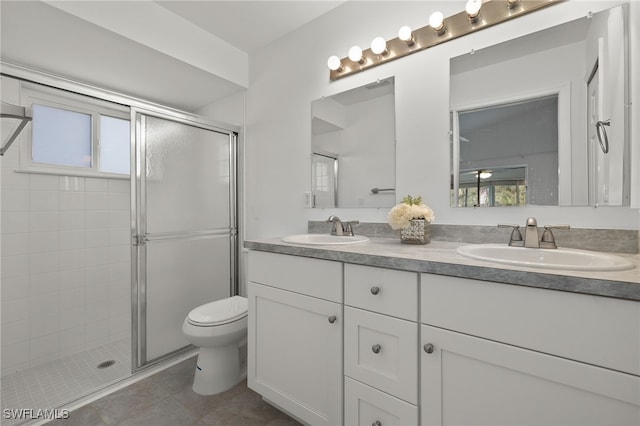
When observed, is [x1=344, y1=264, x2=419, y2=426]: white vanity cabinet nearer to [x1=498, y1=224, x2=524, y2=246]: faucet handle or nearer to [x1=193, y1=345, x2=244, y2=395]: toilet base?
[x1=498, y1=224, x2=524, y2=246]: faucet handle

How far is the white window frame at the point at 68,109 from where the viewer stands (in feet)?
6.52

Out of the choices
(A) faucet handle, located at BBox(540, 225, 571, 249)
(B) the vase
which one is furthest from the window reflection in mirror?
(B) the vase

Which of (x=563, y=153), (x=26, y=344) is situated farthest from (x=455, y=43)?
(x=26, y=344)

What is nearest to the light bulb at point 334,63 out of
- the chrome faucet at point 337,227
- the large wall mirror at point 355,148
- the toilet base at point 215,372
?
the large wall mirror at point 355,148

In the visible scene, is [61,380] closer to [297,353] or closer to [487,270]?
[297,353]

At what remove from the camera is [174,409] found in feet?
5.11

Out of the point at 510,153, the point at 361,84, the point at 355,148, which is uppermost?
the point at 361,84

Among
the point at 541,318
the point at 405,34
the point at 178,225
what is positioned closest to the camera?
the point at 541,318

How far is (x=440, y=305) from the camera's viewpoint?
36.9 inches

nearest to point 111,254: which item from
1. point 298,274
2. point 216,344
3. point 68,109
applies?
point 68,109

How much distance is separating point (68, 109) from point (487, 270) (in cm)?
298

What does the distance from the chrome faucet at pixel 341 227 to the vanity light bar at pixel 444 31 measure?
0.93 m

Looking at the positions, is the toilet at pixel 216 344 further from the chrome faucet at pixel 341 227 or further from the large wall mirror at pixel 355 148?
the large wall mirror at pixel 355 148

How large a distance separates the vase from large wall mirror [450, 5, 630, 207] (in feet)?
0.74
